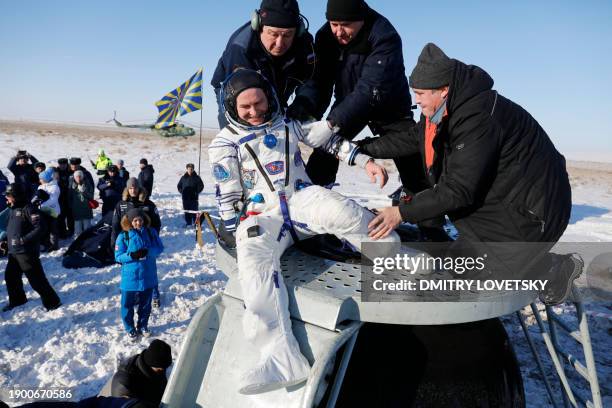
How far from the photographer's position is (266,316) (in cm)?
215

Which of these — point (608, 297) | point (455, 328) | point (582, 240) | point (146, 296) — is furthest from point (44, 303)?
point (582, 240)

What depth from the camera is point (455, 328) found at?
7.97 ft

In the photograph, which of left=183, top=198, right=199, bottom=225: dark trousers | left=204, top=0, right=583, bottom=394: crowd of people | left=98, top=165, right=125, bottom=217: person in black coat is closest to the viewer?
left=204, top=0, right=583, bottom=394: crowd of people

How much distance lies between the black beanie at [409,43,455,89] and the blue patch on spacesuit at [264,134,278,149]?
37.3 inches

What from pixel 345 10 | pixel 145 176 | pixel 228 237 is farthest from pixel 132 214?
pixel 145 176

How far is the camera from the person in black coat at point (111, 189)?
1034 cm

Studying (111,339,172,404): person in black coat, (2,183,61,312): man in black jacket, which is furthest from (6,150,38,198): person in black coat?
(111,339,172,404): person in black coat

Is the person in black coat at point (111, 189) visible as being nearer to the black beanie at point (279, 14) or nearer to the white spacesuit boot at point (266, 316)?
the black beanie at point (279, 14)

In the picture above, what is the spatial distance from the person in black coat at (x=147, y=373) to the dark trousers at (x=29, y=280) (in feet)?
11.9

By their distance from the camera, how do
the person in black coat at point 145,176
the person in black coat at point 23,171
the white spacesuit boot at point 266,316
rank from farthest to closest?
the person in black coat at point 145,176
the person in black coat at point 23,171
the white spacesuit boot at point 266,316

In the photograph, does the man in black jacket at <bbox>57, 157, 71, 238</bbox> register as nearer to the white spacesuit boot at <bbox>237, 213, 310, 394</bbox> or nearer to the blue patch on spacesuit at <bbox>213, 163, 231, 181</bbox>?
the blue patch on spacesuit at <bbox>213, 163, 231, 181</bbox>

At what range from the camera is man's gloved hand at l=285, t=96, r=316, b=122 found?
317cm

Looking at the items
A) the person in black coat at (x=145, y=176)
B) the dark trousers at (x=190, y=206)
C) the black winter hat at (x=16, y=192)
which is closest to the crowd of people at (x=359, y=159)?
the black winter hat at (x=16, y=192)

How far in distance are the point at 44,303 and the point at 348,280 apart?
6095 millimetres
